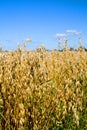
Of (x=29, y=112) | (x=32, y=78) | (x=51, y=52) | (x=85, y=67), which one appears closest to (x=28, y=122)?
(x=29, y=112)

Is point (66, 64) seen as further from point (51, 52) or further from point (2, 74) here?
point (2, 74)

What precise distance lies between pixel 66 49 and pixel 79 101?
299cm

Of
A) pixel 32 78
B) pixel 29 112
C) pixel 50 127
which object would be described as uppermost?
pixel 32 78

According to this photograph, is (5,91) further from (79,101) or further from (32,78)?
(79,101)

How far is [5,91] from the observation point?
2.42 meters

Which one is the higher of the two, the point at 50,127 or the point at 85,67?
the point at 85,67

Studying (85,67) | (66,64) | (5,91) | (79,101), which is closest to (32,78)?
(5,91)

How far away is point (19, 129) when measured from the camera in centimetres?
209

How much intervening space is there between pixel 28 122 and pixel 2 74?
0.48 m

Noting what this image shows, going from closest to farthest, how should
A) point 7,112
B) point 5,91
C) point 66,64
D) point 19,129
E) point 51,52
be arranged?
point 19,129 < point 7,112 < point 5,91 < point 66,64 < point 51,52

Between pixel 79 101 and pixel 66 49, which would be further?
pixel 66 49

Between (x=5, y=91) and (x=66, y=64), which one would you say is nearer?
(x=5, y=91)

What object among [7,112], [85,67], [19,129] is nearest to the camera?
[19,129]

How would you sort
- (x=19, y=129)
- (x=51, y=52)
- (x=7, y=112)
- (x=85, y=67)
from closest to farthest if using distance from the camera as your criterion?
(x=19, y=129), (x=7, y=112), (x=85, y=67), (x=51, y=52)
